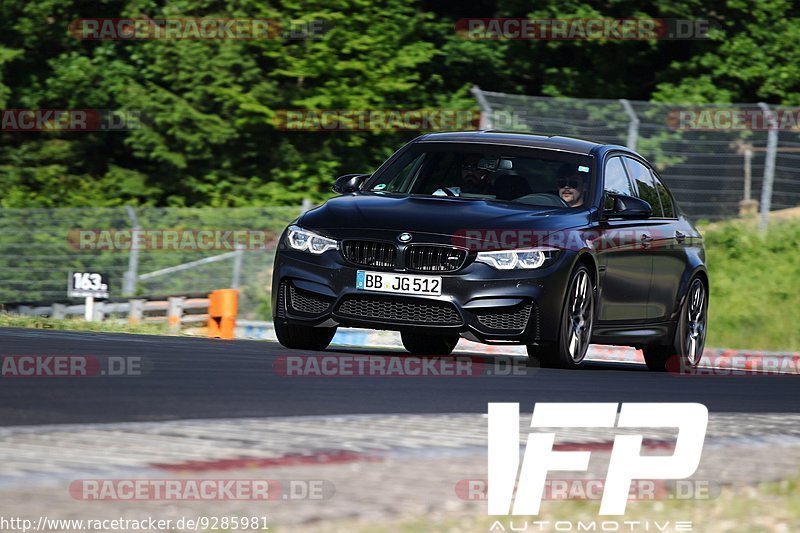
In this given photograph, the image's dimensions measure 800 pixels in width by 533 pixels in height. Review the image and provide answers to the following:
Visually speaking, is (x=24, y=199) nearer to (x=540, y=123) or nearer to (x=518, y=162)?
(x=540, y=123)

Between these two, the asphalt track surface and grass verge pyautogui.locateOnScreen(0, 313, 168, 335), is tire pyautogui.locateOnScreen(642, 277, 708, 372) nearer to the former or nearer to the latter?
the asphalt track surface

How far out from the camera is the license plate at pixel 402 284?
1048 cm

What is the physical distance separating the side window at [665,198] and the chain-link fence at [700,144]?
391 inches

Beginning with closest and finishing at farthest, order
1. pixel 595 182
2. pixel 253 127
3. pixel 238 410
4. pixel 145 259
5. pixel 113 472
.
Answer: pixel 113 472 < pixel 238 410 < pixel 595 182 < pixel 145 259 < pixel 253 127

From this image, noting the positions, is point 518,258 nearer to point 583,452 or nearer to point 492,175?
point 492,175

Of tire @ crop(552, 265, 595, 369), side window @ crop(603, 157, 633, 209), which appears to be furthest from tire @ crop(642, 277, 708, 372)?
tire @ crop(552, 265, 595, 369)

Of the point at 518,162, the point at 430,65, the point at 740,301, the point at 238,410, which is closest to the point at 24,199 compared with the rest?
the point at 430,65

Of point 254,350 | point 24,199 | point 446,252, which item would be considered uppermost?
point 446,252

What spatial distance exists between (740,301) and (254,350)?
43.1 ft

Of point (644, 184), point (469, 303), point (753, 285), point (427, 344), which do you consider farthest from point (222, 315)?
point (753, 285)

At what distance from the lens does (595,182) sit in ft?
38.9

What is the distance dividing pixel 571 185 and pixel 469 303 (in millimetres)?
1708

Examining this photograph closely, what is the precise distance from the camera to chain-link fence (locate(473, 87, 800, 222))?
23.8 meters

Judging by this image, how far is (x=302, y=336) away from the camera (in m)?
11.4
